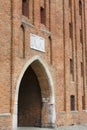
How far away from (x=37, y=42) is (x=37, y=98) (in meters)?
4.09

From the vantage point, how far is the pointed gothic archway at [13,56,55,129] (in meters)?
23.8

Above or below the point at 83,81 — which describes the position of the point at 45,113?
below

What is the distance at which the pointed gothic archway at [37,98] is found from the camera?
78.0 feet

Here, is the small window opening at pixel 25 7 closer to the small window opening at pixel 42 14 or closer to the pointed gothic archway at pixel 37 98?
the small window opening at pixel 42 14

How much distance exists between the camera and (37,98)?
2462 centimetres

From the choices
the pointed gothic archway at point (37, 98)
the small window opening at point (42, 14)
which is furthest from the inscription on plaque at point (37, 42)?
the small window opening at point (42, 14)

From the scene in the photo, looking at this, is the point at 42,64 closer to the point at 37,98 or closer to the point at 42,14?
the point at 37,98

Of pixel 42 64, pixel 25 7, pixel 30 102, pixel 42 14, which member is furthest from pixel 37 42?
pixel 30 102

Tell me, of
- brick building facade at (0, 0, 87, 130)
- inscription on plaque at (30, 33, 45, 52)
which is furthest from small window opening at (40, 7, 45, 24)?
inscription on plaque at (30, 33, 45, 52)

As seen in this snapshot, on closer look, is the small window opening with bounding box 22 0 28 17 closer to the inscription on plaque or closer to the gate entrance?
the inscription on plaque

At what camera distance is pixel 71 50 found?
28875 millimetres

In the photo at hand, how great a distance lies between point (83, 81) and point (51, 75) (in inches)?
297

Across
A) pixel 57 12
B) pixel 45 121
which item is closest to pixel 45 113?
pixel 45 121

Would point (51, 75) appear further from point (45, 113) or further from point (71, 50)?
point (71, 50)
